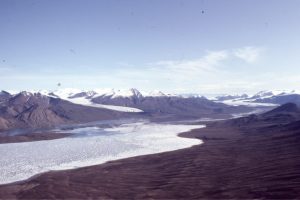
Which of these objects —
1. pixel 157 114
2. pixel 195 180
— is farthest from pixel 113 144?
pixel 157 114

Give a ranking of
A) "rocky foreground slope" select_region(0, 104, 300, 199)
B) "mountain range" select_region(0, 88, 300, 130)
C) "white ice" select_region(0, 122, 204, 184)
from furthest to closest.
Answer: "mountain range" select_region(0, 88, 300, 130), "white ice" select_region(0, 122, 204, 184), "rocky foreground slope" select_region(0, 104, 300, 199)

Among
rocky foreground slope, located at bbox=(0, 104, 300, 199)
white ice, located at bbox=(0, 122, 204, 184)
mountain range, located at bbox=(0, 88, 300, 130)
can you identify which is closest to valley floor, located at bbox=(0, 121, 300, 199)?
rocky foreground slope, located at bbox=(0, 104, 300, 199)

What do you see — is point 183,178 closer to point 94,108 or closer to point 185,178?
point 185,178

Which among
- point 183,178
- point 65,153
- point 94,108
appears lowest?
point 183,178

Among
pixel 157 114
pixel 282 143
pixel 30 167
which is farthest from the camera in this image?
pixel 157 114

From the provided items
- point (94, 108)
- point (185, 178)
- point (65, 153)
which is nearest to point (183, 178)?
point (185, 178)

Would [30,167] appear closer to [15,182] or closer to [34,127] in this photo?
[15,182]

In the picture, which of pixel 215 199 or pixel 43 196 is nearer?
pixel 215 199

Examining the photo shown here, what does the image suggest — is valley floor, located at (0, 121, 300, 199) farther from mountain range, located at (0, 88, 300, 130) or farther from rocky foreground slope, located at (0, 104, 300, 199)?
mountain range, located at (0, 88, 300, 130)
